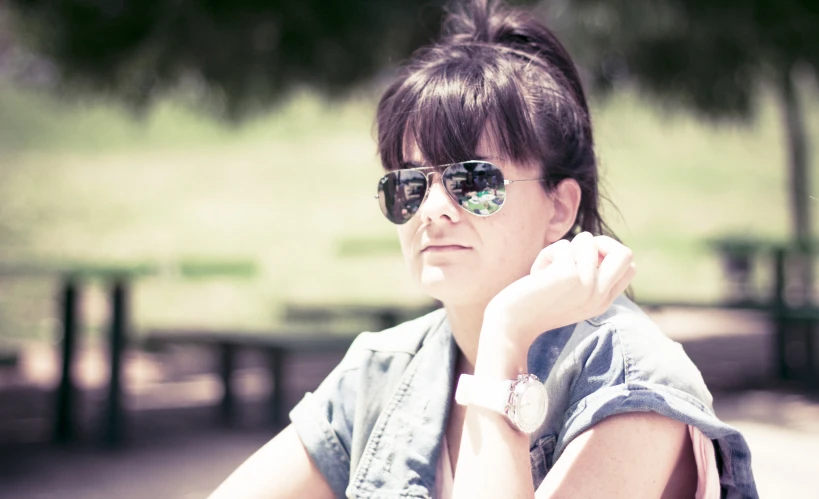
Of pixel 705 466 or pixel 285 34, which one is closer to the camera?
pixel 705 466

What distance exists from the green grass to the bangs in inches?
346

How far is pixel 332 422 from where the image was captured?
158 centimetres

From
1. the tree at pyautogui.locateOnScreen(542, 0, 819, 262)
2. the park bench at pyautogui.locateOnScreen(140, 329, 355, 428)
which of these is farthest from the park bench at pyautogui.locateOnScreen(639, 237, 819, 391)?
the park bench at pyautogui.locateOnScreen(140, 329, 355, 428)

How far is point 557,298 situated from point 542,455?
0.25 meters

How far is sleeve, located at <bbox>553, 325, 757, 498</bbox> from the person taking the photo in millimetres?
1245

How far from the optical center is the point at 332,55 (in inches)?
239

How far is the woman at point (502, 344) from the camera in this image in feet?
4.10

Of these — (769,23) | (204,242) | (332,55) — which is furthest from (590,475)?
(204,242)

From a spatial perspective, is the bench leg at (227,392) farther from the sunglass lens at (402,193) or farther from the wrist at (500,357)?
the wrist at (500,357)

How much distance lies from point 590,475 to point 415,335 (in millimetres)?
511

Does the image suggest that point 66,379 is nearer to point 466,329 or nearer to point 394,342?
point 394,342

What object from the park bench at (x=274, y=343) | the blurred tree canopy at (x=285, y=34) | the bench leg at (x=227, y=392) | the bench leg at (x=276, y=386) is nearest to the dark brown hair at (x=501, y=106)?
the park bench at (x=274, y=343)

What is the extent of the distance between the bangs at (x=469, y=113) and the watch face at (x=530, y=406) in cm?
40

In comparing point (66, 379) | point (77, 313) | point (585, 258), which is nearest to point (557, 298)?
point (585, 258)
